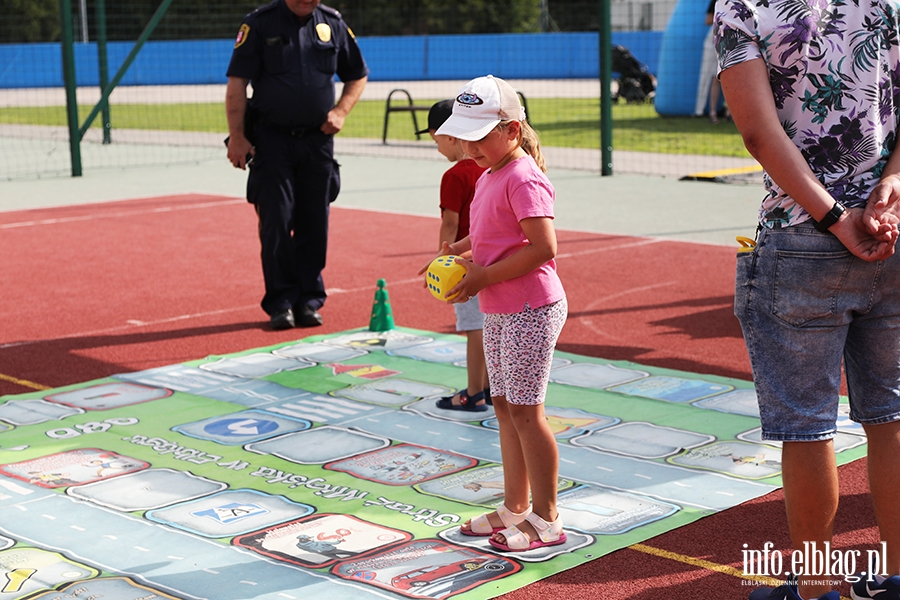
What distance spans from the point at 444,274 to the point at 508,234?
240 millimetres

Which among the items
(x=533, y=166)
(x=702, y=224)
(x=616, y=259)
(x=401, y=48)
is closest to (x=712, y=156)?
(x=702, y=224)

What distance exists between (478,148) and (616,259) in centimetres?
570

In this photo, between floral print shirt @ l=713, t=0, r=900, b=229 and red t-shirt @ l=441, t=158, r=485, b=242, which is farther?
red t-shirt @ l=441, t=158, r=485, b=242

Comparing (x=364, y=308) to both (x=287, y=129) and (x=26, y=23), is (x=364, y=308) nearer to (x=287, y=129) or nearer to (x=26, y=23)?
(x=287, y=129)

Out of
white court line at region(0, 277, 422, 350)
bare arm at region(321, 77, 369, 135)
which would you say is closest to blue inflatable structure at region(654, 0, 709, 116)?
white court line at region(0, 277, 422, 350)

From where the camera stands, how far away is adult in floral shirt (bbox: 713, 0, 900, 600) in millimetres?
Answer: 2955

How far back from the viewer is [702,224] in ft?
35.7

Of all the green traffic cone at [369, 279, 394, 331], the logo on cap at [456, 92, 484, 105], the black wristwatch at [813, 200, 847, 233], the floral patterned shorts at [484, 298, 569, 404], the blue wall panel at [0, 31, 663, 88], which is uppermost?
the blue wall panel at [0, 31, 663, 88]

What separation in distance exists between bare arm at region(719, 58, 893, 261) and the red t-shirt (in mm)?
2015

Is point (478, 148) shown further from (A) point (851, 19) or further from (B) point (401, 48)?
(B) point (401, 48)

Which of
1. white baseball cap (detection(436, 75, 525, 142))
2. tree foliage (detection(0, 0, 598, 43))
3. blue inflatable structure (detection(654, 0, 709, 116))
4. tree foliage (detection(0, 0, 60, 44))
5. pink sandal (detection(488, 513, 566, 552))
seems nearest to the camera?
white baseball cap (detection(436, 75, 525, 142))

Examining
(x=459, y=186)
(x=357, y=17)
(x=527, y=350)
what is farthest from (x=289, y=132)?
(x=357, y=17)

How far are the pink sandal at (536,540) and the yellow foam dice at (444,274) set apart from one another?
2.56ft

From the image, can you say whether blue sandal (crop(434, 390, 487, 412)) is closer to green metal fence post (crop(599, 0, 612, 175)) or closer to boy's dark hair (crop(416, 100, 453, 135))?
boy's dark hair (crop(416, 100, 453, 135))
